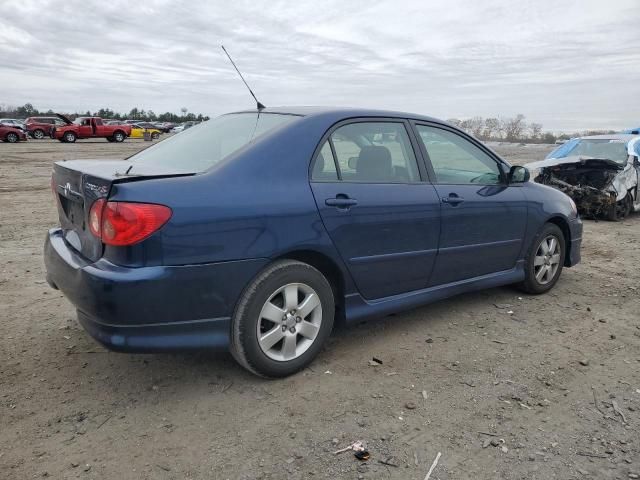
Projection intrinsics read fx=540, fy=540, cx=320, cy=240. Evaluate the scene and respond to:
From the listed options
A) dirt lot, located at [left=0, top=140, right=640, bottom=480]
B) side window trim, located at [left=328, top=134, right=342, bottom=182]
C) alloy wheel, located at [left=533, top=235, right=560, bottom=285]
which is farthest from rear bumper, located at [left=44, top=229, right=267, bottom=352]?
alloy wheel, located at [left=533, top=235, right=560, bottom=285]

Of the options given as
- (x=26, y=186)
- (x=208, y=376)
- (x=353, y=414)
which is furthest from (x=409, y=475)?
(x=26, y=186)

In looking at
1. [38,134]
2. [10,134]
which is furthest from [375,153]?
[38,134]

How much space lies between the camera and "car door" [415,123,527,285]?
4.01 m

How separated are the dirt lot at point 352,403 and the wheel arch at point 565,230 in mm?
824

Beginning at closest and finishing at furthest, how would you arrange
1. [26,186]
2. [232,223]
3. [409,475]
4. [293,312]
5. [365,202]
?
1. [409,475]
2. [232,223]
3. [293,312]
4. [365,202]
5. [26,186]

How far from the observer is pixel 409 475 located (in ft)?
7.96

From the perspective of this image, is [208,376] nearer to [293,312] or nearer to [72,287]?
[293,312]

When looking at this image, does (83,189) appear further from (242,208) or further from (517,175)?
(517,175)

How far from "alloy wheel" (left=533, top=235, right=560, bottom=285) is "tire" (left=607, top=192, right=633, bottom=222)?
5003 millimetres

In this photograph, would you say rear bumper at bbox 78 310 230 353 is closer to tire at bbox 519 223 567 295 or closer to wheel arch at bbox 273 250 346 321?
wheel arch at bbox 273 250 346 321

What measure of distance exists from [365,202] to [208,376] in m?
1.46

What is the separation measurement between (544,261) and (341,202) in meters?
2.50

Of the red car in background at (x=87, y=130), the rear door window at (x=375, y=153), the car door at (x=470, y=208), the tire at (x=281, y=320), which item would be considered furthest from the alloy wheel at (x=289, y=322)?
the red car in background at (x=87, y=130)

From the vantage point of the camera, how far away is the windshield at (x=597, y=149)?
9.84 metres
